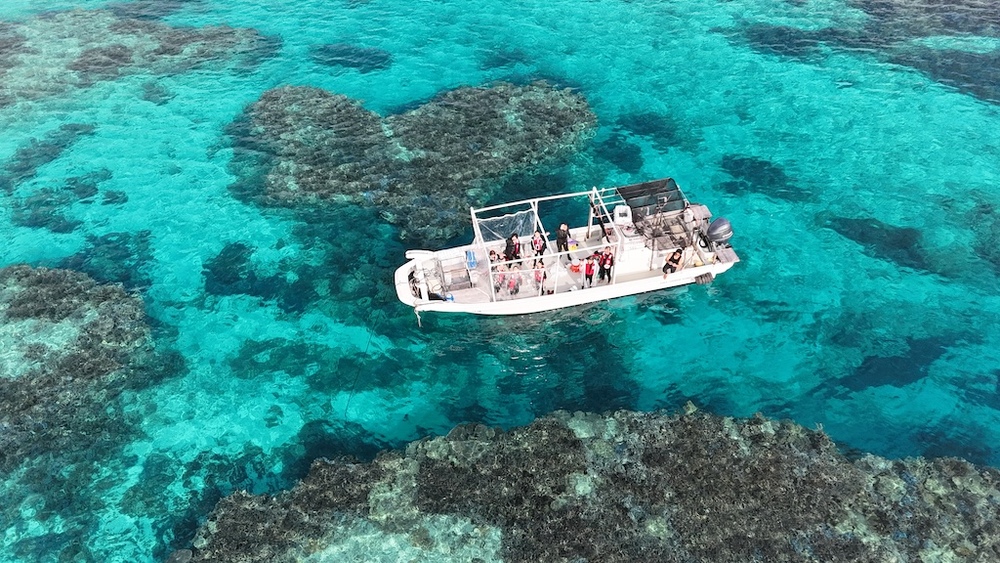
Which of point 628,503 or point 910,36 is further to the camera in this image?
point 910,36

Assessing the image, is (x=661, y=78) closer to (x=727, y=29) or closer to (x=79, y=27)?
(x=727, y=29)

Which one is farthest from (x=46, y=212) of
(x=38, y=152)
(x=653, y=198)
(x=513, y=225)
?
(x=653, y=198)

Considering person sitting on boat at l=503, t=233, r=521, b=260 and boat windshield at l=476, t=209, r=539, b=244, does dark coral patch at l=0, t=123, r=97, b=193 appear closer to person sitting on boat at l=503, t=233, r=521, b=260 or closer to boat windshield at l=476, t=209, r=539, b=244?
boat windshield at l=476, t=209, r=539, b=244

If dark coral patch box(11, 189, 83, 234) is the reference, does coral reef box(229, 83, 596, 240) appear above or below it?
above

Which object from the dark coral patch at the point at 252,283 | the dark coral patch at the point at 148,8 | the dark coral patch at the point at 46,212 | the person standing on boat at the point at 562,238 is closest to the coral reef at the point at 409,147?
the dark coral patch at the point at 252,283

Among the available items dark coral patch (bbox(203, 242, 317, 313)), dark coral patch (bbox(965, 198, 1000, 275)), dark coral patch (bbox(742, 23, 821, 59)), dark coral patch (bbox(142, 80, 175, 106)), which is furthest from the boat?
dark coral patch (bbox(142, 80, 175, 106))

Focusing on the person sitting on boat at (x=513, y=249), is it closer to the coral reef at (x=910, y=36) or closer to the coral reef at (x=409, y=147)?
the coral reef at (x=409, y=147)

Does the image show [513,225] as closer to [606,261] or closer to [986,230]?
[606,261]

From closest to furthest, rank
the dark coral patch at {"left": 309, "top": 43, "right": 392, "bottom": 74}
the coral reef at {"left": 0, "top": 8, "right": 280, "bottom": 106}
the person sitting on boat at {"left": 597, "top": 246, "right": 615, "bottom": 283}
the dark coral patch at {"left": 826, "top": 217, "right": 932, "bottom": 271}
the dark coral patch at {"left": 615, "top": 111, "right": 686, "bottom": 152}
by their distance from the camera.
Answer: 1. the person sitting on boat at {"left": 597, "top": 246, "right": 615, "bottom": 283}
2. the dark coral patch at {"left": 826, "top": 217, "right": 932, "bottom": 271}
3. the dark coral patch at {"left": 615, "top": 111, "right": 686, "bottom": 152}
4. the coral reef at {"left": 0, "top": 8, "right": 280, "bottom": 106}
5. the dark coral patch at {"left": 309, "top": 43, "right": 392, "bottom": 74}
